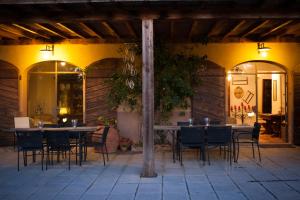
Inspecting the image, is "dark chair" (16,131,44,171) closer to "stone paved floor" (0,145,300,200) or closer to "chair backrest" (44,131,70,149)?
"chair backrest" (44,131,70,149)

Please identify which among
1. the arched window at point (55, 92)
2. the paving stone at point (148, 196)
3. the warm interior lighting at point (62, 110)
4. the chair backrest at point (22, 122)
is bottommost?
the paving stone at point (148, 196)

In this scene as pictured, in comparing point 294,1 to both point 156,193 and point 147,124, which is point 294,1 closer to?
point 147,124

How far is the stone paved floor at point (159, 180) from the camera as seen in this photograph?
5.95 meters

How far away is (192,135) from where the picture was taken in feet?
26.5

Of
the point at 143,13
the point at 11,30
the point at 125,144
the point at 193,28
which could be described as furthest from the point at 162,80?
the point at 11,30

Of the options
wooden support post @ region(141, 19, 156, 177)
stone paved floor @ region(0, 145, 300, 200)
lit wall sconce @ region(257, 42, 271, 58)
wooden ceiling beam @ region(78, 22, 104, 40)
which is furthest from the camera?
lit wall sconce @ region(257, 42, 271, 58)

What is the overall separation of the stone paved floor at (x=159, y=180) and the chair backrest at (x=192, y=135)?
1.64 ft

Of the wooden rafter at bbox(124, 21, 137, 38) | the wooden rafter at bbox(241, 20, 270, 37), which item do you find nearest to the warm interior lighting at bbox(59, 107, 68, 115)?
the wooden rafter at bbox(124, 21, 137, 38)

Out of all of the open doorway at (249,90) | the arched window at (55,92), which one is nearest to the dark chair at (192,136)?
the open doorway at (249,90)

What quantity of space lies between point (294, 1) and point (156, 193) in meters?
3.89

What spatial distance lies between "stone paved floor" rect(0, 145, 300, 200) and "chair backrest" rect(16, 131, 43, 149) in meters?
0.47

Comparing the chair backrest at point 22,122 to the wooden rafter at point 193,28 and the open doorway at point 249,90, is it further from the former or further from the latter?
the open doorway at point 249,90

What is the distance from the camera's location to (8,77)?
11531 millimetres

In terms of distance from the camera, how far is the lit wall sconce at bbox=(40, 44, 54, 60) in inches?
447
